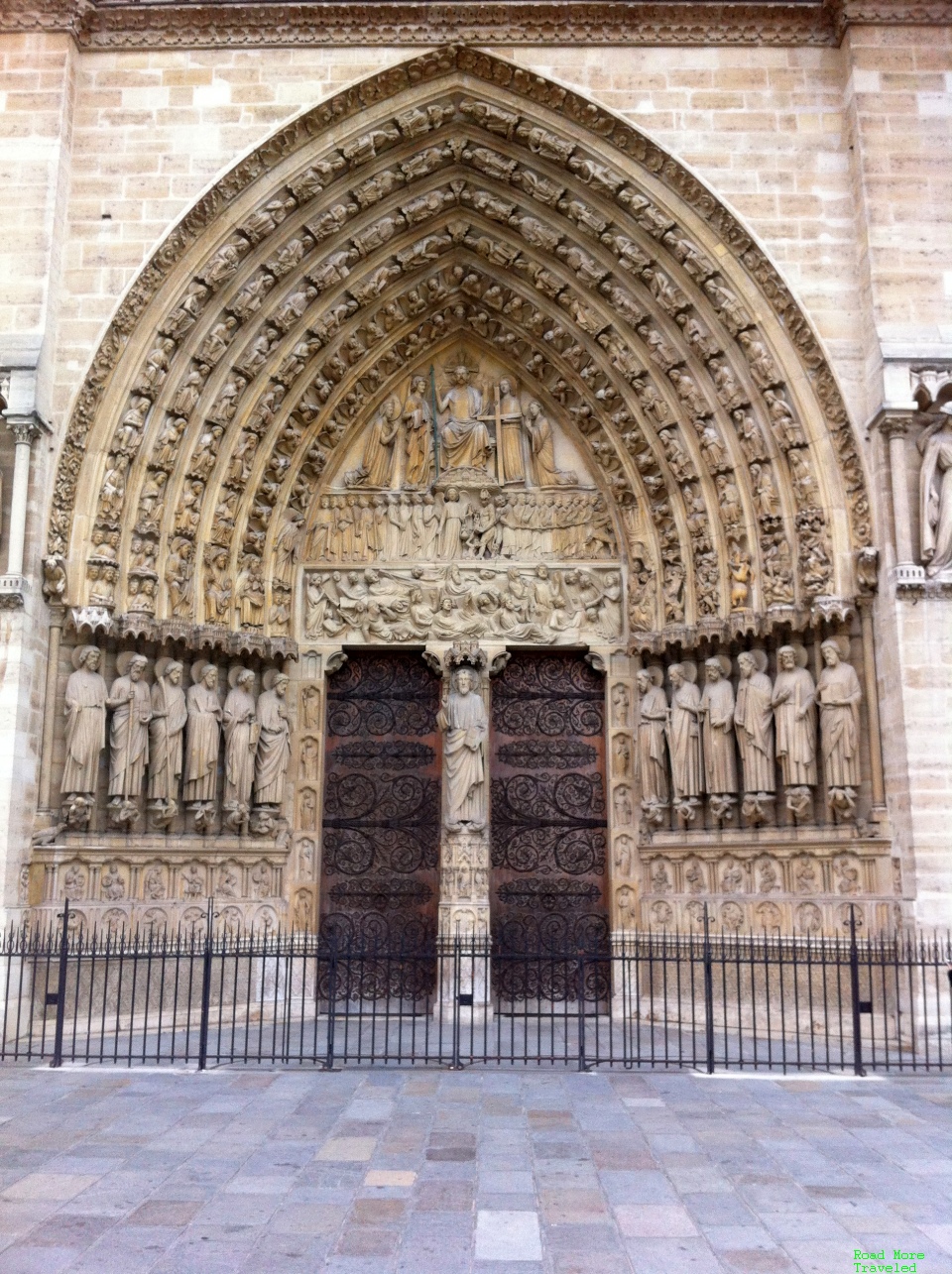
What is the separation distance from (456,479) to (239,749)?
3.82 metres

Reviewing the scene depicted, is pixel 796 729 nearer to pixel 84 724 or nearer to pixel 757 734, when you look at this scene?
pixel 757 734

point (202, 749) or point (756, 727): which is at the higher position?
point (756, 727)

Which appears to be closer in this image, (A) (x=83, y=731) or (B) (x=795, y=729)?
(A) (x=83, y=731)

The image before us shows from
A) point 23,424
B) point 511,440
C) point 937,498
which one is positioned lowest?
point 937,498

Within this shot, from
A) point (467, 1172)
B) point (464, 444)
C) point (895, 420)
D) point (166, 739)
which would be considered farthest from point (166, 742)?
point (895, 420)

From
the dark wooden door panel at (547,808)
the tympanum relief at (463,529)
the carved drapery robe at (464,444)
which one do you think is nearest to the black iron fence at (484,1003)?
the dark wooden door panel at (547,808)

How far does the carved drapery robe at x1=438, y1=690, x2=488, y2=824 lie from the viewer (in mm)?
11414

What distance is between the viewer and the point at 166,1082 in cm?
738

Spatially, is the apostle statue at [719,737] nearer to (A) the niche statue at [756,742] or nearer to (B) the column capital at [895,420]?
(A) the niche statue at [756,742]

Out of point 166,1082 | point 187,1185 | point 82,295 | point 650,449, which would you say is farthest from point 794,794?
point 82,295

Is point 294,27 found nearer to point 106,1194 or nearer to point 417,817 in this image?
point 417,817

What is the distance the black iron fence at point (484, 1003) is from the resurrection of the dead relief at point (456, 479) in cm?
115

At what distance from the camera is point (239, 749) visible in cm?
1104

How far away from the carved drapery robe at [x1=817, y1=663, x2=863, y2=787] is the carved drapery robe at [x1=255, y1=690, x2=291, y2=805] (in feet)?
17.2
